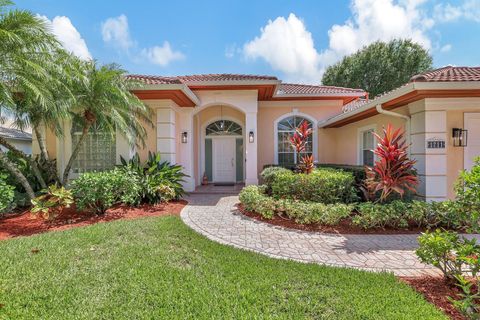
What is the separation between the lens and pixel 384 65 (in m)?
24.8

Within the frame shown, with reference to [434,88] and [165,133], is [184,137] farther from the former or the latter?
[434,88]

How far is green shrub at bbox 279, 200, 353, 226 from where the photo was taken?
6035 millimetres

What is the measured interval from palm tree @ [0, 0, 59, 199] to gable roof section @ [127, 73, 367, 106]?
2701 millimetres

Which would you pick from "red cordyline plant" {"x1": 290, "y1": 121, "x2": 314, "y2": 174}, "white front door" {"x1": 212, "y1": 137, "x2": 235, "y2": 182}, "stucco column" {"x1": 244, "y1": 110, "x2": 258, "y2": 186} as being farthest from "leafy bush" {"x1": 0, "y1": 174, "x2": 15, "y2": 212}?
"red cordyline plant" {"x1": 290, "y1": 121, "x2": 314, "y2": 174}

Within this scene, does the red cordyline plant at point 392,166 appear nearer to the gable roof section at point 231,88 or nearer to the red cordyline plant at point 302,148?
the red cordyline plant at point 302,148

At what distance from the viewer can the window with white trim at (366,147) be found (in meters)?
10.1

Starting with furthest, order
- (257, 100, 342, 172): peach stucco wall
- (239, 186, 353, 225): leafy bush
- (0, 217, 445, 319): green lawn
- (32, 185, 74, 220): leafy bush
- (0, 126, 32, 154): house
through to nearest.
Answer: (0, 126, 32, 154): house → (257, 100, 342, 172): peach stucco wall → (32, 185, 74, 220): leafy bush → (239, 186, 353, 225): leafy bush → (0, 217, 445, 319): green lawn

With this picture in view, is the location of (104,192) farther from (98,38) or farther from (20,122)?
(98,38)

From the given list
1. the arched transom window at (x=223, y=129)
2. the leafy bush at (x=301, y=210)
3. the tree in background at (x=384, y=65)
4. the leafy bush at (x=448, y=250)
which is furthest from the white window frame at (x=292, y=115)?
the tree in background at (x=384, y=65)

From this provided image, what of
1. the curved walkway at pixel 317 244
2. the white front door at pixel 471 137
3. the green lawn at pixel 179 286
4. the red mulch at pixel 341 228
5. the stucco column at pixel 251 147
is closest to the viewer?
the green lawn at pixel 179 286

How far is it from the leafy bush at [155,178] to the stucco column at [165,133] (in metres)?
0.37

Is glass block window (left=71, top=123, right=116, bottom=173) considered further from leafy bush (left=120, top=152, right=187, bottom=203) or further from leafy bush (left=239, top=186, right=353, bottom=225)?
leafy bush (left=239, top=186, right=353, bottom=225)

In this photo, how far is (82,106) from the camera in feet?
24.2

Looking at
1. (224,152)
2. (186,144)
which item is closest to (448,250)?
(186,144)
